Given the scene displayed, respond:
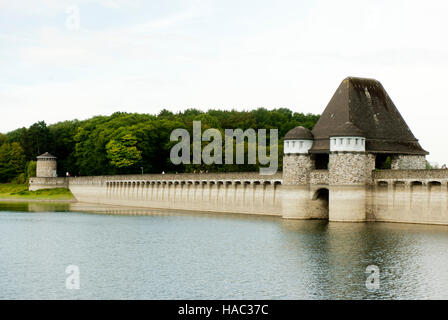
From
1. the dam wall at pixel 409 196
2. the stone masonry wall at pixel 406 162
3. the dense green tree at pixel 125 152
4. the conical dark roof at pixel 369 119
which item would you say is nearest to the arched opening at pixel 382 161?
the stone masonry wall at pixel 406 162

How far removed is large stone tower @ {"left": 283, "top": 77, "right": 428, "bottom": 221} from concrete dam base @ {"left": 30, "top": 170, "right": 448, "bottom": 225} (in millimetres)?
135

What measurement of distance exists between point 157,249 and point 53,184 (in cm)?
8924

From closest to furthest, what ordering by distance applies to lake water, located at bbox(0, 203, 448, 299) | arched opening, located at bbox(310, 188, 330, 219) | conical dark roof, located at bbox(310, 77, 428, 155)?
lake water, located at bbox(0, 203, 448, 299), conical dark roof, located at bbox(310, 77, 428, 155), arched opening, located at bbox(310, 188, 330, 219)

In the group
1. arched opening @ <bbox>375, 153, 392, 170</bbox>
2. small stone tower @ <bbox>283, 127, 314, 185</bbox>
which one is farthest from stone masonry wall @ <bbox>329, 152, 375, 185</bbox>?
arched opening @ <bbox>375, 153, 392, 170</bbox>

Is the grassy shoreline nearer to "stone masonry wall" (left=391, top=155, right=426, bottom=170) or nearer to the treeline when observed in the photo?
the treeline

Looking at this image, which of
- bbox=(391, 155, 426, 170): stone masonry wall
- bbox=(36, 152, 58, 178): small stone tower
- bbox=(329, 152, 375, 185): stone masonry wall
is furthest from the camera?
bbox=(36, 152, 58, 178): small stone tower

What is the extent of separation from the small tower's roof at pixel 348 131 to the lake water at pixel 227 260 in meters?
8.17

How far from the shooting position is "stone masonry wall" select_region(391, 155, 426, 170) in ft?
227

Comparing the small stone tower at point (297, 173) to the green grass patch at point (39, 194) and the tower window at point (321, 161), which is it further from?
the green grass patch at point (39, 194)

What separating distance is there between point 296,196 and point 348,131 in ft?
29.8

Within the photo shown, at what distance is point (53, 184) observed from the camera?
132500mm

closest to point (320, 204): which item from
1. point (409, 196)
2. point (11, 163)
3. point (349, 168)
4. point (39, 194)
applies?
point (349, 168)

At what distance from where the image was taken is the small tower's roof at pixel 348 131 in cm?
6297
